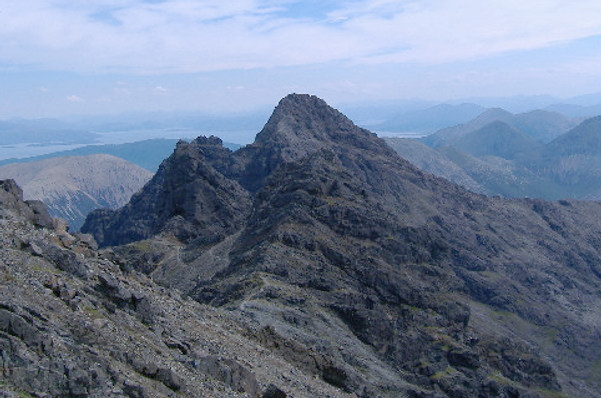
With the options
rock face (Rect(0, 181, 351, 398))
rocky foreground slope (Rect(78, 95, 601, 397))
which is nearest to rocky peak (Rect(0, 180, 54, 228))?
rock face (Rect(0, 181, 351, 398))

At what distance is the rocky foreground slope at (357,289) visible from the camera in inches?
3083

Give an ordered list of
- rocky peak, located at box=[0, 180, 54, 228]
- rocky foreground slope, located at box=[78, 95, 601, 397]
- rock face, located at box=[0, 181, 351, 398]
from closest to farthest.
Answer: rock face, located at box=[0, 181, 351, 398] < rocky peak, located at box=[0, 180, 54, 228] < rocky foreground slope, located at box=[78, 95, 601, 397]

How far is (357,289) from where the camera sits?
95.6 m

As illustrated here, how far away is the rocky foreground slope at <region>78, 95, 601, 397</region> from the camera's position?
257 ft

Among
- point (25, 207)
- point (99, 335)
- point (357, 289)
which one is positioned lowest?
point (357, 289)

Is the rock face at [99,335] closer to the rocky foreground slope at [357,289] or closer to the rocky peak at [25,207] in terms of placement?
the rocky peak at [25,207]

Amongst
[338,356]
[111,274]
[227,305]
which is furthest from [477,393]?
[111,274]

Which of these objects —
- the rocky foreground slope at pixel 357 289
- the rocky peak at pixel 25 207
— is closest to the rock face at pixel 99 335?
the rocky peak at pixel 25 207

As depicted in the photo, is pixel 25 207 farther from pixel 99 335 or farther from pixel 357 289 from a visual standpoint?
pixel 357 289

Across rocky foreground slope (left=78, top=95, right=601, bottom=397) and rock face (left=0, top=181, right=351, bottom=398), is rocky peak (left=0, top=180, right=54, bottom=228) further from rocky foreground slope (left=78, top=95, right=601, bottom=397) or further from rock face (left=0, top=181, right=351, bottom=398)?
rocky foreground slope (left=78, top=95, right=601, bottom=397)

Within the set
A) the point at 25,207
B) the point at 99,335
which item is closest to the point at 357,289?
the point at 25,207

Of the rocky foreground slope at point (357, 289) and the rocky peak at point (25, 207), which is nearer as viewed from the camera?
the rocky peak at point (25, 207)

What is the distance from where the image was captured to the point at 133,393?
104 ft

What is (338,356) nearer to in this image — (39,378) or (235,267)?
(235,267)
